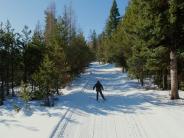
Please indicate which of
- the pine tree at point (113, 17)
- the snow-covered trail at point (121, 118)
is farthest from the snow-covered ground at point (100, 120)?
the pine tree at point (113, 17)

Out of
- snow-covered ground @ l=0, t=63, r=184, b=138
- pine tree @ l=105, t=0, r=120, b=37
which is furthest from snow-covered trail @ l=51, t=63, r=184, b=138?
pine tree @ l=105, t=0, r=120, b=37

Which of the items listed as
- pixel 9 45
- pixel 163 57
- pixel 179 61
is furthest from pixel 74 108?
pixel 9 45

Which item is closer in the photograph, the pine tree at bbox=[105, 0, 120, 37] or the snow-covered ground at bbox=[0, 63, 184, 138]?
the snow-covered ground at bbox=[0, 63, 184, 138]

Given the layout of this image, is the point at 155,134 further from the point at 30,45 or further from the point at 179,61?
the point at 30,45

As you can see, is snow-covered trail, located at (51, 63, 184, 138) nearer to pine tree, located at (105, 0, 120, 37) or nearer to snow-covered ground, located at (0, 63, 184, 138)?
snow-covered ground, located at (0, 63, 184, 138)

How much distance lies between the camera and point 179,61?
89.9ft

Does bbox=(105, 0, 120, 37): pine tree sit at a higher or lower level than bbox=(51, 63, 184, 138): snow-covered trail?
higher

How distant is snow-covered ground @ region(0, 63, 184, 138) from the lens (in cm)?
1564

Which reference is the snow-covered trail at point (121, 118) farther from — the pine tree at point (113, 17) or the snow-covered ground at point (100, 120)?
the pine tree at point (113, 17)

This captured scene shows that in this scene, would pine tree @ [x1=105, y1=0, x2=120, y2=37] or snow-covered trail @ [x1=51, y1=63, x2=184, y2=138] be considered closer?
snow-covered trail @ [x1=51, y1=63, x2=184, y2=138]

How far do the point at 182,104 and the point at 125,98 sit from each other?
518 centimetres

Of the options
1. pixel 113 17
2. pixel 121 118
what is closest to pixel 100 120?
pixel 121 118

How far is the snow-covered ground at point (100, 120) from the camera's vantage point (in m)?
15.6

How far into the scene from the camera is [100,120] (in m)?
18.3
